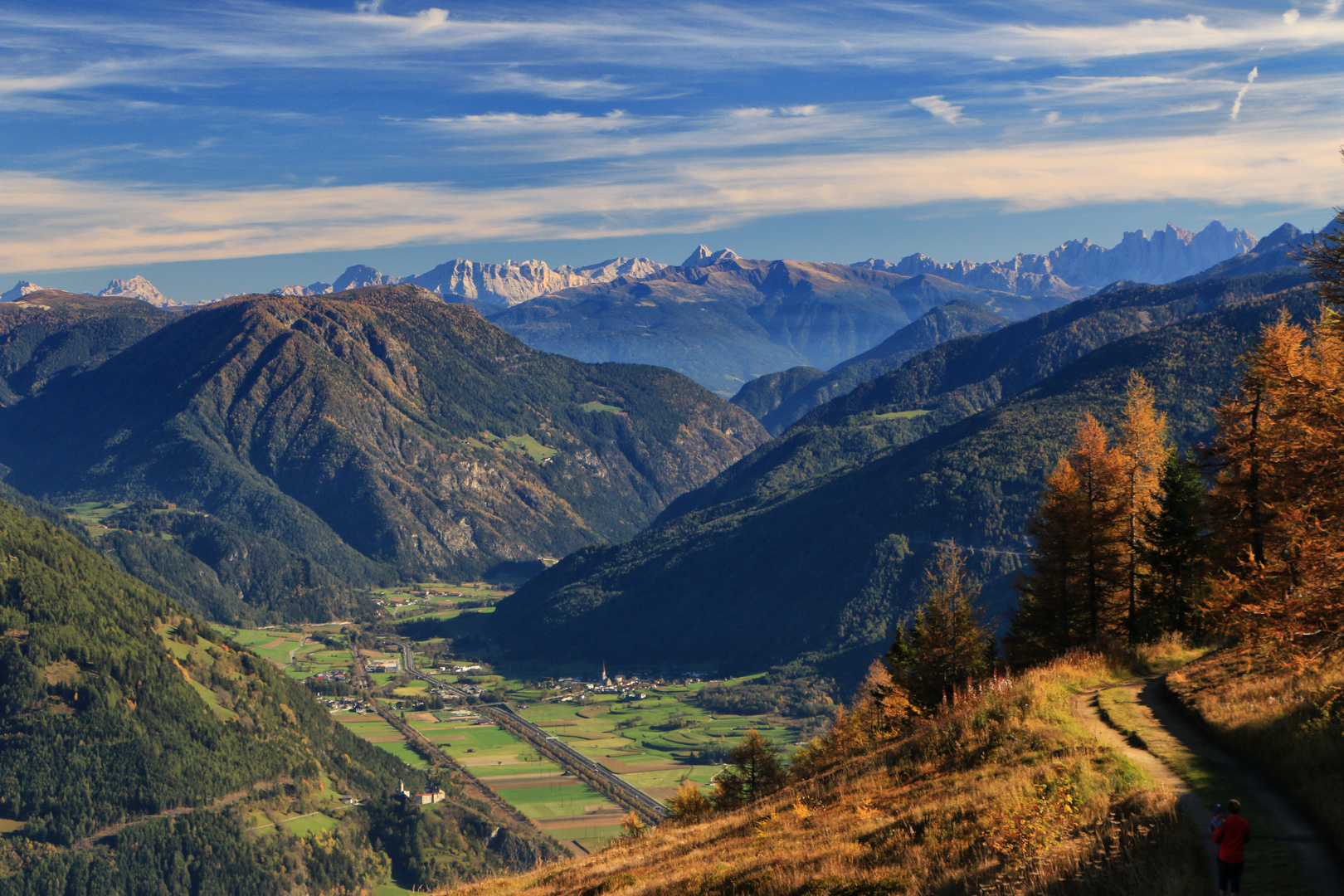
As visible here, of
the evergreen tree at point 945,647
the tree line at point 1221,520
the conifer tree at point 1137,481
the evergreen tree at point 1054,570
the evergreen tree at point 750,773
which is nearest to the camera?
the tree line at point 1221,520

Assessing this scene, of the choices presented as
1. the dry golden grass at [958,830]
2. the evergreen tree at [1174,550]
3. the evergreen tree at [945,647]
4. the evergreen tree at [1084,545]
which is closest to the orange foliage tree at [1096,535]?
the evergreen tree at [1084,545]

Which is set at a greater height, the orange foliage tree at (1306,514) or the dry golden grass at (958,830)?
the orange foliage tree at (1306,514)

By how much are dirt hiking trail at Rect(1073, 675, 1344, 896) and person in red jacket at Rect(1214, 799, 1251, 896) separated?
0.41 metres

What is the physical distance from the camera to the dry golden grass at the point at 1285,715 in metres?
20.3

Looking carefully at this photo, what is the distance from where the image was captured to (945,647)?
5791 centimetres

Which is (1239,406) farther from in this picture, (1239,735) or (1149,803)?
(1149,803)

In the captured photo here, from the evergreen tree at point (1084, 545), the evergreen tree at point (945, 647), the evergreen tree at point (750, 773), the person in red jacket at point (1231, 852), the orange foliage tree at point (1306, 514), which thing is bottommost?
the evergreen tree at point (750, 773)

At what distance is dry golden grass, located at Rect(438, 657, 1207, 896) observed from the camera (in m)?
15.9

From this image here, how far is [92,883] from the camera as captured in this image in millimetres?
199375

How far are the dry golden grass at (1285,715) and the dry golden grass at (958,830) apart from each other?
3591 mm

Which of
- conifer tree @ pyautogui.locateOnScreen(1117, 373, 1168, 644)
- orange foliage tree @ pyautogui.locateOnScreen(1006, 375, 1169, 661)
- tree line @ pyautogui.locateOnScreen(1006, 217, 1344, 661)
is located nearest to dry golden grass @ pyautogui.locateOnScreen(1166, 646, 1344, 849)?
tree line @ pyautogui.locateOnScreen(1006, 217, 1344, 661)

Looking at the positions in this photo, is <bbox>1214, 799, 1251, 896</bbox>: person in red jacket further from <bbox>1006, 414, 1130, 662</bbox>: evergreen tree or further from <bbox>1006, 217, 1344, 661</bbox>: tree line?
<bbox>1006, 414, 1130, 662</bbox>: evergreen tree

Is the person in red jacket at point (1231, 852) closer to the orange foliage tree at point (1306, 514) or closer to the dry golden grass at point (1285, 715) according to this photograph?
the dry golden grass at point (1285, 715)

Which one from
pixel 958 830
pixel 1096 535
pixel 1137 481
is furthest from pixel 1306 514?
pixel 1137 481
